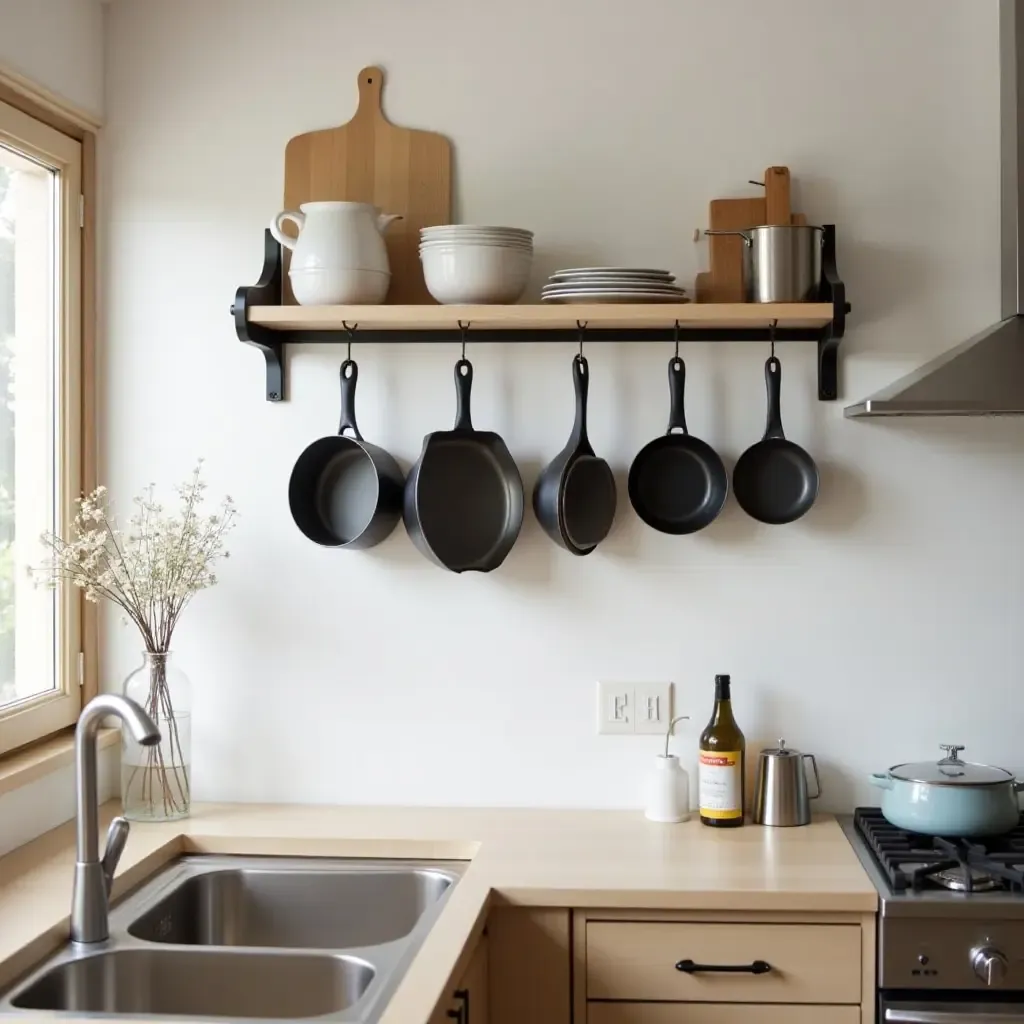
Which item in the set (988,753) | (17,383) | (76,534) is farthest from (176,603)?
(988,753)

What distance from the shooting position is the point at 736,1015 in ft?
6.88

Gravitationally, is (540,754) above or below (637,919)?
above

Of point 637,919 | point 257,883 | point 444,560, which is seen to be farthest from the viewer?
point 444,560

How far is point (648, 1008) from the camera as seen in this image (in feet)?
6.91

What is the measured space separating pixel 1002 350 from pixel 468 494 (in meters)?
1.00

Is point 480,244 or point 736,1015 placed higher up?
point 480,244

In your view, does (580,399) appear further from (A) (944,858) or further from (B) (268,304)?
(A) (944,858)

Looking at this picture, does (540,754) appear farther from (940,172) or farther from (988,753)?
(940,172)

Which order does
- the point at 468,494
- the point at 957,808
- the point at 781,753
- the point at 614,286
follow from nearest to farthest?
1. the point at 957,808
2. the point at 614,286
3. the point at 781,753
4. the point at 468,494

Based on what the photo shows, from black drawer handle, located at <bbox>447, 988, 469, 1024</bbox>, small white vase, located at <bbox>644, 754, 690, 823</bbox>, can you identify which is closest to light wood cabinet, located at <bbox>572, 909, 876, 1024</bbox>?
black drawer handle, located at <bbox>447, 988, 469, 1024</bbox>

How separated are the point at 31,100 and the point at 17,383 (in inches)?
20.6

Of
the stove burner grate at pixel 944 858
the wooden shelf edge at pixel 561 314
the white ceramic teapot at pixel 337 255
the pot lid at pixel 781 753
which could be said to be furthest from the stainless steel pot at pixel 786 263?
the stove burner grate at pixel 944 858

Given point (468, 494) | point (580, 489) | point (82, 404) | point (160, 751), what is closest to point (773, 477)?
point (580, 489)

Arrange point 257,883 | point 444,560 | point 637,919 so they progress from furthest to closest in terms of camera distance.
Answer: point 444,560, point 257,883, point 637,919
